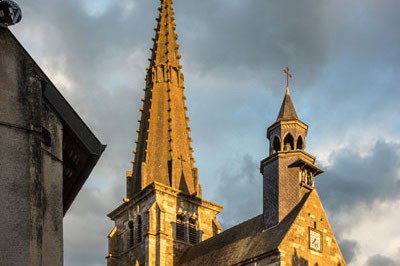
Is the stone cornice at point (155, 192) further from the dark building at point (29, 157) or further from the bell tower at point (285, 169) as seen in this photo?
the dark building at point (29, 157)

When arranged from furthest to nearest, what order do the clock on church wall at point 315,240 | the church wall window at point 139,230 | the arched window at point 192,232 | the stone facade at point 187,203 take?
1. the arched window at point 192,232
2. the church wall window at point 139,230
3. the stone facade at point 187,203
4. the clock on church wall at point 315,240

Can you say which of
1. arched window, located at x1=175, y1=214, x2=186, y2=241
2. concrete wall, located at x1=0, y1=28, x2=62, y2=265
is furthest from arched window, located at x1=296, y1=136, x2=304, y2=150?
Result: concrete wall, located at x1=0, y1=28, x2=62, y2=265

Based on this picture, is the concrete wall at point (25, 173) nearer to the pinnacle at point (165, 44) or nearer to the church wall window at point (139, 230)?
the church wall window at point (139, 230)

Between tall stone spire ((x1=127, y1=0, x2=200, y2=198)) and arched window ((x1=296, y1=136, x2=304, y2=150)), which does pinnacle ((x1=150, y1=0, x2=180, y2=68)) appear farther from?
arched window ((x1=296, y1=136, x2=304, y2=150))

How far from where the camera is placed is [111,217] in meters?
53.1

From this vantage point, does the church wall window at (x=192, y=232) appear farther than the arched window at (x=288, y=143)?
Yes

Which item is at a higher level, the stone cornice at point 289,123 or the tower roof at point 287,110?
the tower roof at point 287,110

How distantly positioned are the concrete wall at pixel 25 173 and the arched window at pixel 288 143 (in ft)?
98.5

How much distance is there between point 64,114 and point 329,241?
29.6 metres

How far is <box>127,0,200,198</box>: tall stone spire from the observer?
5119 centimetres

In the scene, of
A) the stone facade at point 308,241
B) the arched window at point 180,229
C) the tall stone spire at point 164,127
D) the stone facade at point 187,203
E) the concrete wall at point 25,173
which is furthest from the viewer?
the tall stone spire at point 164,127

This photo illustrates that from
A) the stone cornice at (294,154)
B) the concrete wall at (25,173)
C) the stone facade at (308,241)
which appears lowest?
the concrete wall at (25,173)

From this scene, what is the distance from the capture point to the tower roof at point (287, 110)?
134 feet

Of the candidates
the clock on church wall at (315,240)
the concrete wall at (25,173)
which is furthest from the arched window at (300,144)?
the concrete wall at (25,173)
